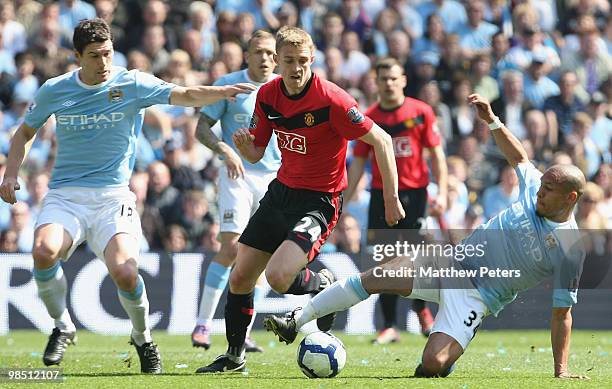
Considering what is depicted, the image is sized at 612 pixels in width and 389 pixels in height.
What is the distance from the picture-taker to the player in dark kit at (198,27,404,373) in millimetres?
8406

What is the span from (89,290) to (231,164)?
4.57m

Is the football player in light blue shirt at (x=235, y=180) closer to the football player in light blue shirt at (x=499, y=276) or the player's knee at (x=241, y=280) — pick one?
the player's knee at (x=241, y=280)

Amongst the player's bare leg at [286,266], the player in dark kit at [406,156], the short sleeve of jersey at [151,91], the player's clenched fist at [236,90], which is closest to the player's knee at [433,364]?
the player's bare leg at [286,266]

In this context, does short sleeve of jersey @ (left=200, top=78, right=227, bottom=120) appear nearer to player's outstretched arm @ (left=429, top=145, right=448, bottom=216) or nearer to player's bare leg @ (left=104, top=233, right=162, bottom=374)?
player's bare leg @ (left=104, top=233, right=162, bottom=374)

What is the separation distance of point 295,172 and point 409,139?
3.73 meters

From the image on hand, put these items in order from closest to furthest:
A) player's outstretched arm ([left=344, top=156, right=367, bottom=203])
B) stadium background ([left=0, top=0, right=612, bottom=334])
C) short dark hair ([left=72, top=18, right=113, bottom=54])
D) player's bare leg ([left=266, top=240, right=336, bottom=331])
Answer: player's bare leg ([left=266, top=240, right=336, bottom=331])
short dark hair ([left=72, top=18, right=113, bottom=54])
player's outstretched arm ([left=344, top=156, right=367, bottom=203])
stadium background ([left=0, top=0, right=612, bottom=334])

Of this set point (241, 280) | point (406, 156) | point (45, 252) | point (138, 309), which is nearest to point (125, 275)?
point (138, 309)

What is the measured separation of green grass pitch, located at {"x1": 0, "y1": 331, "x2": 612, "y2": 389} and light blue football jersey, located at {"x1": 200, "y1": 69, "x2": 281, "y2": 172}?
180cm

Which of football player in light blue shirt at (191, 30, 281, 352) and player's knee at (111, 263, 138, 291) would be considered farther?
football player in light blue shirt at (191, 30, 281, 352)

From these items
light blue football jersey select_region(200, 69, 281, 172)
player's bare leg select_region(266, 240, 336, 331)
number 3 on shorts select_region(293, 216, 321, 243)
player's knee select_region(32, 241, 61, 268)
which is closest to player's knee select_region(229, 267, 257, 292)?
player's bare leg select_region(266, 240, 336, 331)

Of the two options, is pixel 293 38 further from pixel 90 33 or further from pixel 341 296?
pixel 341 296

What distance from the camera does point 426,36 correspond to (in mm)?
18156

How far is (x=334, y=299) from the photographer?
28.2 ft

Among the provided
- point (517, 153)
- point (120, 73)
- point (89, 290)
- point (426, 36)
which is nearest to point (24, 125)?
point (120, 73)
